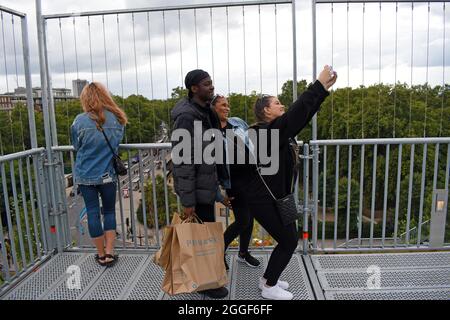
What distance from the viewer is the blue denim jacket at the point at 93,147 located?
3.44 m

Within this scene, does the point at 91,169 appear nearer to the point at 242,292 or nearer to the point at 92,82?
→ the point at 92,82

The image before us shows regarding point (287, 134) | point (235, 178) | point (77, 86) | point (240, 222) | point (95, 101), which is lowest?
point (240, 222)

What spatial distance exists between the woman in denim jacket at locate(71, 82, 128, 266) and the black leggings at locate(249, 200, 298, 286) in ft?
4.76

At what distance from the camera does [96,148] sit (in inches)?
137

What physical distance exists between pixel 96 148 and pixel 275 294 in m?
1.98

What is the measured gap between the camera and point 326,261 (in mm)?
3770

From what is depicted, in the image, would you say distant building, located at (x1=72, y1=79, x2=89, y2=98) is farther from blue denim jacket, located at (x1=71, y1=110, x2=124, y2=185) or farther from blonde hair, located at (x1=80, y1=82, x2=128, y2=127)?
blue denim jacket, located at (x1=71, y1=110, x2=124, y2=185)

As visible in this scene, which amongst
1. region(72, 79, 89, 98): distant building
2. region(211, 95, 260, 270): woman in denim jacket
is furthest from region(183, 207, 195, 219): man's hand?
region(72, 79, 89, 98): distant building

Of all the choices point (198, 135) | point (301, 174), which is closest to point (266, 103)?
point (198, 135)

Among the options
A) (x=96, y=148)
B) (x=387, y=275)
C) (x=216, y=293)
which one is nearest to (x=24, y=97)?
(x=96, y=148)

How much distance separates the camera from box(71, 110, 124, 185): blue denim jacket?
3.44m

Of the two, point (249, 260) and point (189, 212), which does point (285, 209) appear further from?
point (249, 260)

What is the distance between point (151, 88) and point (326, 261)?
7.79 ft

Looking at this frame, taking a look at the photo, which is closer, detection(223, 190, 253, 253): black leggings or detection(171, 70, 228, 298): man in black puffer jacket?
detection(171, 70, 228, 298): man in black puffer jacket
